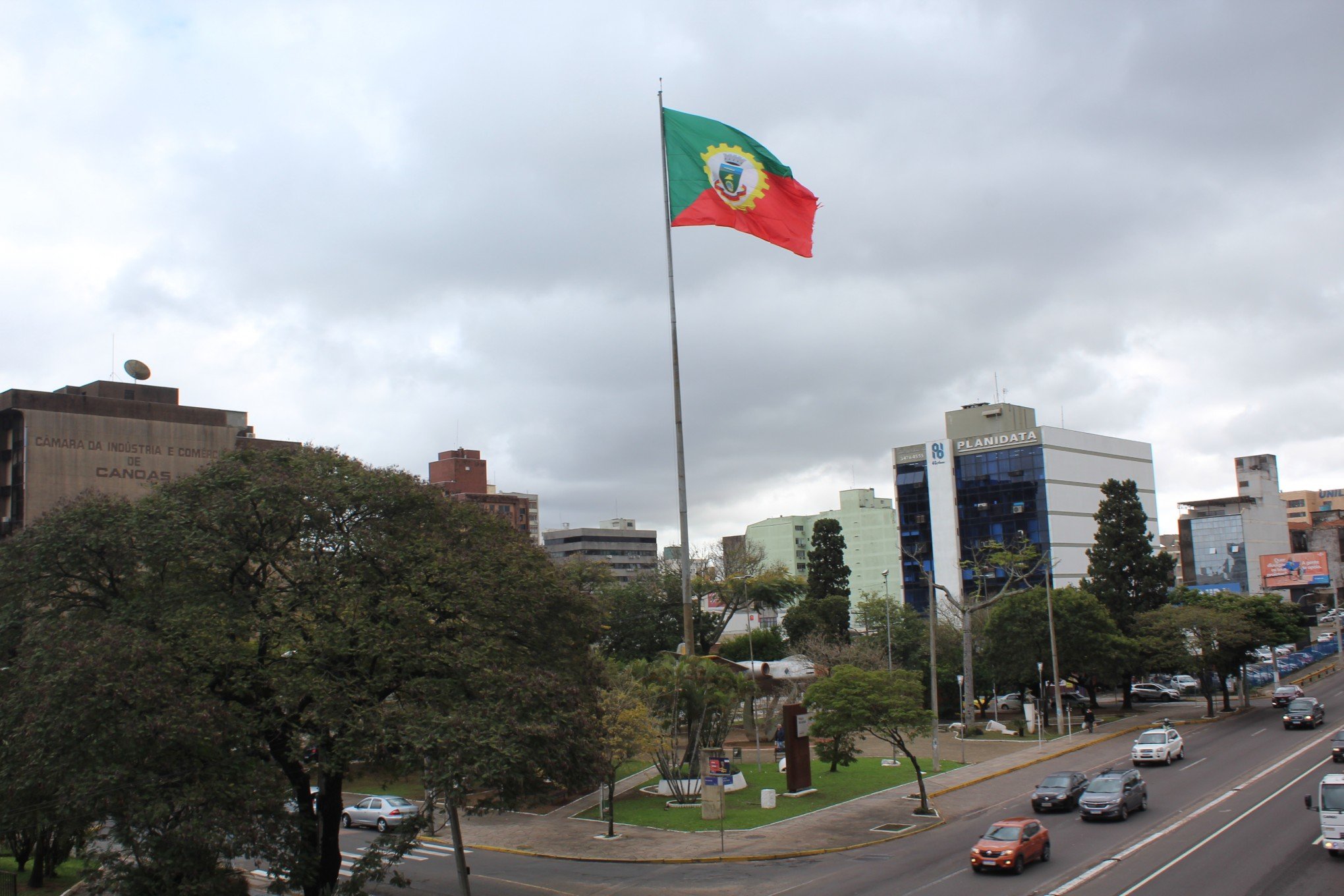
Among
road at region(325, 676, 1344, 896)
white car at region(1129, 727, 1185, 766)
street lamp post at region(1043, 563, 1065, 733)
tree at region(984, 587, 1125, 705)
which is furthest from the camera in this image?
tree at region(984, 587, 1125, 705)

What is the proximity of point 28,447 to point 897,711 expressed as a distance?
64929mm

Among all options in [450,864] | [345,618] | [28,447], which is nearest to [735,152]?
[345,618]

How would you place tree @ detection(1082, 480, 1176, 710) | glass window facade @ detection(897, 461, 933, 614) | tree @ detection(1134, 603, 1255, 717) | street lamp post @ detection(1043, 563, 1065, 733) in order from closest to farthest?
street lamp post @ detection(1043, 563, 1065, 733) → tree @ detection(1134, 603, 1255, 717) → tree @ detection(1082, 480, 1176, 710) → glass window facade @ detection(897, 461, 933, 614)

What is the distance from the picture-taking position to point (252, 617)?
72.3 feet

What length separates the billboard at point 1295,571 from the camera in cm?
11656

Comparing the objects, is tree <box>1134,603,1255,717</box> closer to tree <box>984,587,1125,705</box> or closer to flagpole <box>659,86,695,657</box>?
tree <box>984,587,1125,705</box>

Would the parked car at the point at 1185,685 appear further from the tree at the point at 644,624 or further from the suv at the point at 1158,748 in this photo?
the tree at the point at 644,624

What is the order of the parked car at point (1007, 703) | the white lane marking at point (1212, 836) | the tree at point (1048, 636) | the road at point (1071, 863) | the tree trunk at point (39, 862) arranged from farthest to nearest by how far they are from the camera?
the parked car at point (1007, 703), the tree at point (1048, 636), the tree trunk at point (39, 862), the road at point (1071, 863), the white lane marking at point (1212, 836)

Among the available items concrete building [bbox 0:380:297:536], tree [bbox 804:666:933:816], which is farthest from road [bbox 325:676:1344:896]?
concrete building [bbox 0:380:297:536]

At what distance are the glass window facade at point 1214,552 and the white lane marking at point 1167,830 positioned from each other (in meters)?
102

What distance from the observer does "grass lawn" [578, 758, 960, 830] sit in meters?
36.6

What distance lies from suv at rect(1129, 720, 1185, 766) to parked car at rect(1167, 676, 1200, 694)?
3502 cm

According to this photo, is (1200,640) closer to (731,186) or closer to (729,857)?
(729,857)

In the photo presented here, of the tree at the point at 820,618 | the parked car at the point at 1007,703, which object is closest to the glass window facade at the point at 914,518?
the tree at the point at 820,618
